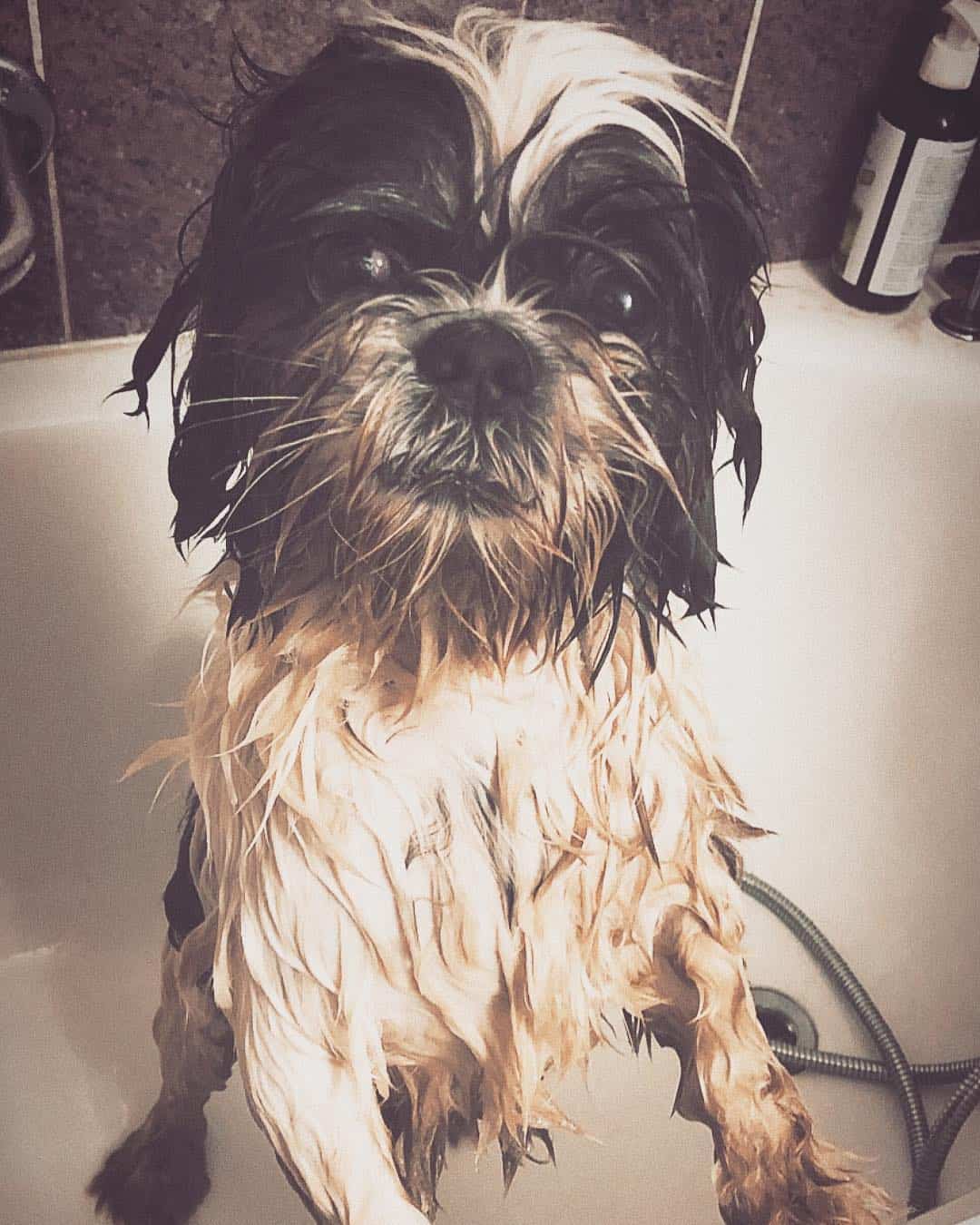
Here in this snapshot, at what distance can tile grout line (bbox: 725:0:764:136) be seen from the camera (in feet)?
2.86

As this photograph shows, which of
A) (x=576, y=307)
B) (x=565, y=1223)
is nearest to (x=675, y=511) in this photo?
(x=576, y=307)

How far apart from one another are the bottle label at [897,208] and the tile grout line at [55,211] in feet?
1.85

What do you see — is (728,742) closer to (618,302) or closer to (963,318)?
(618,302)

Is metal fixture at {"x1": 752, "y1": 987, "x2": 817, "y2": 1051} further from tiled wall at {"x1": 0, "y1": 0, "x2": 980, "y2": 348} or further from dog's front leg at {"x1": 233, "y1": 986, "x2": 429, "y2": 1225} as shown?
tiled wall at {"x1": 0, "y1": 0, "x2": 980, "y2": 348}

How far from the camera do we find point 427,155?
497 mm

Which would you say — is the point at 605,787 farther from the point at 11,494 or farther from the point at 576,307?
the point at 11,494

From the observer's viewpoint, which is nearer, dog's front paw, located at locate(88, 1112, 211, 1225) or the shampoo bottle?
dog's front paw, located at locate(88, 1112, 211, 1225)

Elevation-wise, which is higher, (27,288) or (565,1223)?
(27,288)

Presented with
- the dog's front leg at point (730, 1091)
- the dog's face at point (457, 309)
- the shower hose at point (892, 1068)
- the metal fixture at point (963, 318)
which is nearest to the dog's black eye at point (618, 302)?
the dog's face at point (457, 309)

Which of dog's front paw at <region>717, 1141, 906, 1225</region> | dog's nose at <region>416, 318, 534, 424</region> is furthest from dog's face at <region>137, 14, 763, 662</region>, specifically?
dog's front paw at <region>717, 1141, 906, 1225</region>

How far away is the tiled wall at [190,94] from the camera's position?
0.71 meters

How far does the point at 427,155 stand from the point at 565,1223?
562mm

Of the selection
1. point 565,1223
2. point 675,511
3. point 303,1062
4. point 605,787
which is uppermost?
point 675,511

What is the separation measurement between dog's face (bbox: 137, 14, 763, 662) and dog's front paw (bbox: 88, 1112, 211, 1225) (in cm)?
38
